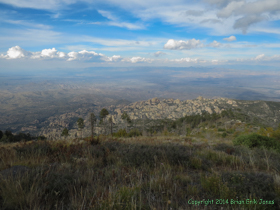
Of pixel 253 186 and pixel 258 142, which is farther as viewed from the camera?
pixel 258 142

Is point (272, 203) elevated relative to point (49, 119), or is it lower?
elevated

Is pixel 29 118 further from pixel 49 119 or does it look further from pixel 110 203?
pixel 110 203

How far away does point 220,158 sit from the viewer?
193 inches

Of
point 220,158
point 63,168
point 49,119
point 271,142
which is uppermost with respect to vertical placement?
point 63,168

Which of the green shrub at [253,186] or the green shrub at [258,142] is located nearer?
the green shrub at [253,186]

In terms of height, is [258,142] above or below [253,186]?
below

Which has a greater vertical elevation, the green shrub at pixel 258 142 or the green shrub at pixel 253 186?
the green shrub at pixel 253 186

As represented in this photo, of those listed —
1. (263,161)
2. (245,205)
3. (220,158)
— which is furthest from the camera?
(220,158)

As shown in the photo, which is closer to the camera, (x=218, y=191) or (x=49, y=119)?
(x=218, y=191)

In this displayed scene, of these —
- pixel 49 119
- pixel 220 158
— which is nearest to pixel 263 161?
pixel 220 158

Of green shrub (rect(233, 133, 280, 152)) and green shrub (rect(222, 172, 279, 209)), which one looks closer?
green shrub (rect(222, 172, 279, 209))

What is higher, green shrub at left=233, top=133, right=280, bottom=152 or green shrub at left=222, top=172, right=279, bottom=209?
green shrub at left=222, top=172, right=279, bottom=209

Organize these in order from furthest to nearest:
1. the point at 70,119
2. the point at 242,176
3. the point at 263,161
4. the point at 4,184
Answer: the point at 70,119 < the point at 263,161 < the point at 242,176 < the point at 4,184

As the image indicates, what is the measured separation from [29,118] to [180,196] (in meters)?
153
